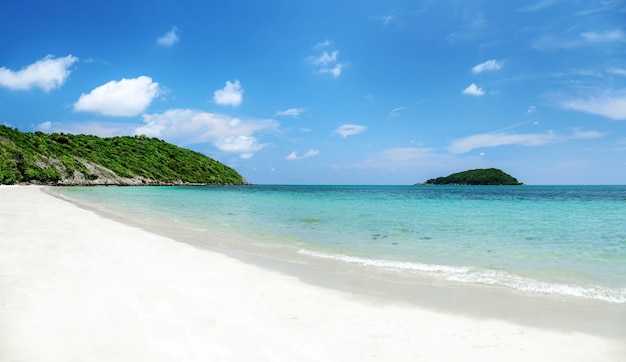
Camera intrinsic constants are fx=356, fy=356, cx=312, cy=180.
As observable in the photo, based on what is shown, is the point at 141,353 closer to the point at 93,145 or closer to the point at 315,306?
the point at 315,306

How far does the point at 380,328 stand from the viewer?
204 inches

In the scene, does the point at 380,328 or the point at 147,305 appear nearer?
the point at 380,328

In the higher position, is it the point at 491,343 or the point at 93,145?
the point at 93,145

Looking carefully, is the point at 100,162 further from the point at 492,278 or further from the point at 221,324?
the point at 492,278

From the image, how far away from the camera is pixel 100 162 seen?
346ft

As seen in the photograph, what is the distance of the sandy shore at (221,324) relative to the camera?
4191 millimetres

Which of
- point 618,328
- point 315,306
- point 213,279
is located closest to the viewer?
point 618,328

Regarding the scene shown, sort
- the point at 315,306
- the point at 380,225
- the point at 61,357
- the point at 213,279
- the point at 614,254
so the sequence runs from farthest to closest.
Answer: the point at 380,225 → the point at 614,254 → the point at 213,279 → the point at 315,306 → the point at 61,357

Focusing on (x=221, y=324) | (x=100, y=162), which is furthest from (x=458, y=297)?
(x=100, y=162)

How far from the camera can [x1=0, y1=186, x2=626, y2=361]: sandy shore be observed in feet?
13.8

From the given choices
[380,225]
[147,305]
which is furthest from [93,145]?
[147,305]

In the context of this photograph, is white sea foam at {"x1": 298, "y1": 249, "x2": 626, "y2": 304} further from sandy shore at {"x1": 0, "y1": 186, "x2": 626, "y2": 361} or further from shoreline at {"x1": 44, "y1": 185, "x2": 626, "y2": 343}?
sandy shore at {"x1": 0, "y1": 186, "x2": 626, "y2": 361}

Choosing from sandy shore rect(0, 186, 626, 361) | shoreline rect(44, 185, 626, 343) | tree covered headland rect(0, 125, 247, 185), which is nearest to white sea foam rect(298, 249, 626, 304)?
shoreline rect(44, 185, 626, 343)

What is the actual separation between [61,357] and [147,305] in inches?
68.5
